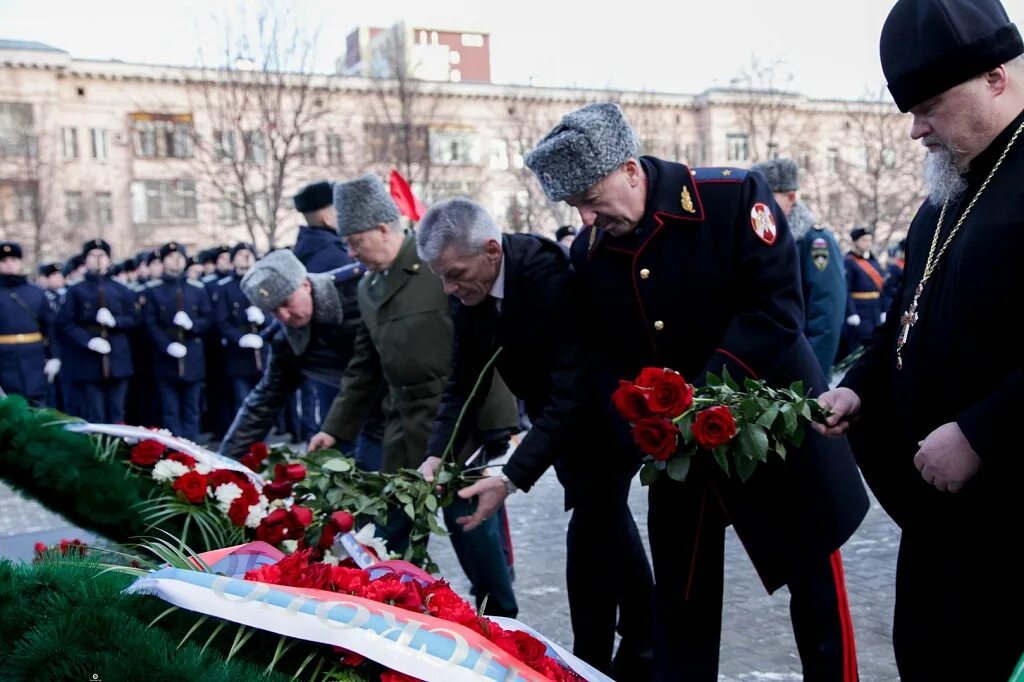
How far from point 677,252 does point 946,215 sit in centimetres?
91

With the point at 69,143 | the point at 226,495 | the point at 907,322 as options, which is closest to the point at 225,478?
the point at 226,495

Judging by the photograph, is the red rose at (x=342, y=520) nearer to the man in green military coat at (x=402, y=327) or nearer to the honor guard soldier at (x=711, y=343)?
the honor guard soldier at (x=711, y=343)

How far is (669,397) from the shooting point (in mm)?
2791

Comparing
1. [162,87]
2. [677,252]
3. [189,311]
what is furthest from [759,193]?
[162,87]

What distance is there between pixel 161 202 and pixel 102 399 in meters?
37.5

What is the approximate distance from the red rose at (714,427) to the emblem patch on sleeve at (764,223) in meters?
0.72

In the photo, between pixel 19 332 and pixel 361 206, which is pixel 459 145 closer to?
pixel 19 332

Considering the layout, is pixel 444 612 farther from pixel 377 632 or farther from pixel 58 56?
pixel 58 56

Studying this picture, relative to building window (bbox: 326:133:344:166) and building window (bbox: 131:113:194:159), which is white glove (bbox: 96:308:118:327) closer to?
building window (bbox: 326:133:344:166)

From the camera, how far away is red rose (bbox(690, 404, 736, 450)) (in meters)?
2.74

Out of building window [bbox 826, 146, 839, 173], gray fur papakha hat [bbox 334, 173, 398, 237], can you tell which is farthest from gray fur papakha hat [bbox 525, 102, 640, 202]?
building window [bbox 826, 146, 839, 173]

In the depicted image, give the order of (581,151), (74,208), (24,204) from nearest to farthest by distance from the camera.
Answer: (581,151) → (24,204) → (74,208)

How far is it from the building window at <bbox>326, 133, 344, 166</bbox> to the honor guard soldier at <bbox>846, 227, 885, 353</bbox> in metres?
24.3

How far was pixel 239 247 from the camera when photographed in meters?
14.8
